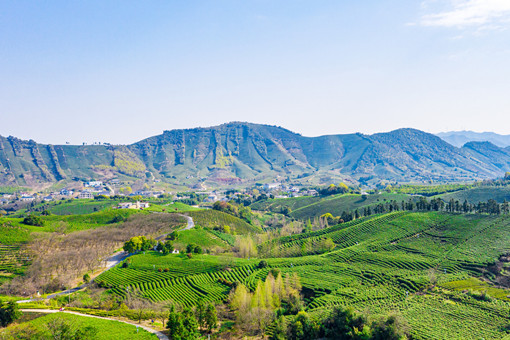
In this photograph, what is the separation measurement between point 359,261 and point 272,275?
84.6 feet

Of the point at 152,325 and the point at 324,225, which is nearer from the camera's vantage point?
the point at 152,325

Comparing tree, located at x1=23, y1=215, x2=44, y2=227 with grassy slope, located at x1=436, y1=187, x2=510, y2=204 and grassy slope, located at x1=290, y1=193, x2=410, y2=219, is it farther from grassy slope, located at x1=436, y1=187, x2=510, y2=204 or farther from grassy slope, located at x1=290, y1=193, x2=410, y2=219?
grassy slope, located at x1=436, y1=187, x2=510, y2=204

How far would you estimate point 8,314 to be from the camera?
174 ft

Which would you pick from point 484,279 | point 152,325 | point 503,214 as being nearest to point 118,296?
point 152,325

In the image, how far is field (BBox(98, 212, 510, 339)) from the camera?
58.9 meters

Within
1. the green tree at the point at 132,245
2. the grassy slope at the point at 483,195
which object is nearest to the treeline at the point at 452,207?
the grassy slope at the point at 483,195

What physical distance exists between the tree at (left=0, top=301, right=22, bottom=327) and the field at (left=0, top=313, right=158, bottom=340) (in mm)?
2747

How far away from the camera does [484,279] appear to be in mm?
72438

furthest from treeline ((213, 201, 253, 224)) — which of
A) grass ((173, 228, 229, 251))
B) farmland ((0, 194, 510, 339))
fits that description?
grass ((173, 228, 229, 251))

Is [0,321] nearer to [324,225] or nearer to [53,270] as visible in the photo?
[53,270]

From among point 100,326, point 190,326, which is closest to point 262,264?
point 190,326

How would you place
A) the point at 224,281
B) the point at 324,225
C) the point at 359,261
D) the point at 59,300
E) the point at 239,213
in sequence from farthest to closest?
the point at 239,213, the point at 324,225, the point at 359,261, the point at 224,281, the point at 59,300

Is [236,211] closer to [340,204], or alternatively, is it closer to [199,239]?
[340,204]

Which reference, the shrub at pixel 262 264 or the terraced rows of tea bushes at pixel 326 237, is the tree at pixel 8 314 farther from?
the terraced rows of tea bushes at pixel 326 237
